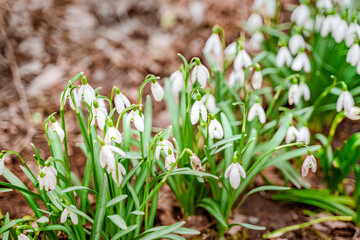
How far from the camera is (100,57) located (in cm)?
335

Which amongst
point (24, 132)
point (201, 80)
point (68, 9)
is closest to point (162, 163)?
point (201, 80)

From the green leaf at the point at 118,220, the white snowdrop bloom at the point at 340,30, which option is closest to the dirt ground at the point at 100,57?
the green leaf at the point at 118,220

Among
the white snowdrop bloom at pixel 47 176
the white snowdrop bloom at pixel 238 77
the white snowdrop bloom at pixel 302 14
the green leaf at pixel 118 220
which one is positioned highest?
the white snowdrop bloom at pixel 302 14

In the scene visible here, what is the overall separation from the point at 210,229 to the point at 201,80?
95 cm

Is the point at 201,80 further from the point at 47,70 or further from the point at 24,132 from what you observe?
the point at 47,70

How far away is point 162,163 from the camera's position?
2143 mm

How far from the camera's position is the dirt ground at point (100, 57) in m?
2.35

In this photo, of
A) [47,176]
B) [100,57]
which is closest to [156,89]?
[47,176]

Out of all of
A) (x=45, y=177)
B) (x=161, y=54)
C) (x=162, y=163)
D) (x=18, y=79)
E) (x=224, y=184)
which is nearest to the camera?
(x=45, y=177)

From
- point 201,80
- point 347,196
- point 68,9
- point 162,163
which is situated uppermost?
point 68,9

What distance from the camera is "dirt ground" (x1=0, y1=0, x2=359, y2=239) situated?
7.70 ft

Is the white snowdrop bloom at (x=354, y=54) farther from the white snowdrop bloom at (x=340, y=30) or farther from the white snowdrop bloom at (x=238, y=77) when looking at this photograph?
the white snowdrop bloom at (x=238, y=77)

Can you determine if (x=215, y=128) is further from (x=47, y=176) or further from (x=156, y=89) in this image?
(x=47, y=176)

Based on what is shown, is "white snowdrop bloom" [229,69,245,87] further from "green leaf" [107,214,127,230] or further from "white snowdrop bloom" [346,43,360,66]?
"green leaf" [107,214,127,230]
